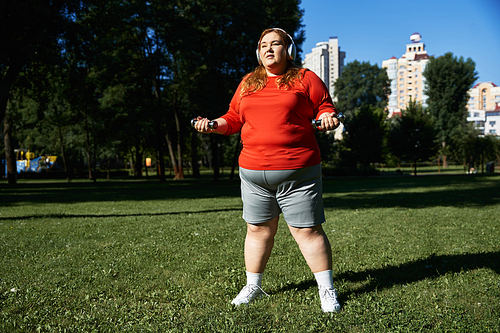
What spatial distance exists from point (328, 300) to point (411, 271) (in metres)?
1.61

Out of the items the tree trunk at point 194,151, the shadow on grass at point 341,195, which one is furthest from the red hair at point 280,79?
the tree trunk at point 194,151

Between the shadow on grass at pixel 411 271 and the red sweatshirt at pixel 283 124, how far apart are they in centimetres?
138

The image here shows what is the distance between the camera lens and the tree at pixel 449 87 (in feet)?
218

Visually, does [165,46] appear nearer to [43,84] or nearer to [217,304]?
[43,84]

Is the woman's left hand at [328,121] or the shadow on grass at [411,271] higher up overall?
the woman's left hand at [328,121]

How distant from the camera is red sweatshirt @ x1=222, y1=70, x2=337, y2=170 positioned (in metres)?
3.00

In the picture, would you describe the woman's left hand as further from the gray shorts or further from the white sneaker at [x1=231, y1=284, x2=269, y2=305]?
the white sneaker at [x1=231, y1=284, x2=269, y2=305]

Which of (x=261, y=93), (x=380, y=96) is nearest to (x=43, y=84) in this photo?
(x=261, y=93)

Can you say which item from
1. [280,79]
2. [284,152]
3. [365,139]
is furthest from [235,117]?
[365,139]

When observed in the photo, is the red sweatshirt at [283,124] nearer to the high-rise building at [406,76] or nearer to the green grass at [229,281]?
the green grass at [229,281]

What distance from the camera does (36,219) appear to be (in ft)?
29.0

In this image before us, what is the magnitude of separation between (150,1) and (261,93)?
953 inches

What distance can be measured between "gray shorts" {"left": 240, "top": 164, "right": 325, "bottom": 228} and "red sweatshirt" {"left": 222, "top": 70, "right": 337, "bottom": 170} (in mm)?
59

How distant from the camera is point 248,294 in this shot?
332 cm
